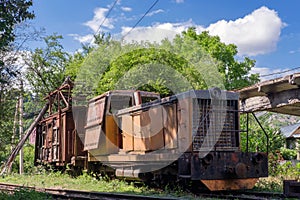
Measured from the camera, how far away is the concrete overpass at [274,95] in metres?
10.2

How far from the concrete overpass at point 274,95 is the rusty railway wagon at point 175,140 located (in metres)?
1.46

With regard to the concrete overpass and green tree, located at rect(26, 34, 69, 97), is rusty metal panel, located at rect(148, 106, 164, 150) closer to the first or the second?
the concrete overpass

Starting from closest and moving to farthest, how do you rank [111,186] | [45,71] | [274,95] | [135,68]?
[111,186], [274,95], [135,68], [45,71]

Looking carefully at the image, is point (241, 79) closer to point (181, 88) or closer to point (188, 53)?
point (188, 53)

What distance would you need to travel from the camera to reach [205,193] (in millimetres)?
9227

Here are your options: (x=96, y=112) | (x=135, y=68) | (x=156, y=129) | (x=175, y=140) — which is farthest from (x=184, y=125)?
(x=135, y=68)

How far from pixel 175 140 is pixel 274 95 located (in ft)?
11.8

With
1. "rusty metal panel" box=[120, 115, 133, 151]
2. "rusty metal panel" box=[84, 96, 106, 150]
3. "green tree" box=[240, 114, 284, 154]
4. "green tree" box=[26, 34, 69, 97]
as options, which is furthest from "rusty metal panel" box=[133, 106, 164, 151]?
"green tree" box=[26, 34, 69, 97]

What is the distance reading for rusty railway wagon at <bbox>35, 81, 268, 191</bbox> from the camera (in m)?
8.80

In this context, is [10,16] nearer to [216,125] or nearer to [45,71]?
[216,125]

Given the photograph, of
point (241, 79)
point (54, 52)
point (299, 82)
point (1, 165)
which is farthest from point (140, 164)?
point (241, 79)

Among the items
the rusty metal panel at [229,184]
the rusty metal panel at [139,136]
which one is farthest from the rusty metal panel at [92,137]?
the rusty metal panel at [229,184]

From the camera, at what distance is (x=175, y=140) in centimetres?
946

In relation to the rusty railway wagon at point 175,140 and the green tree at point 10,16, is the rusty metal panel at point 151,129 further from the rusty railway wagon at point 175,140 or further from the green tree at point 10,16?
the green tree at point 10,16
